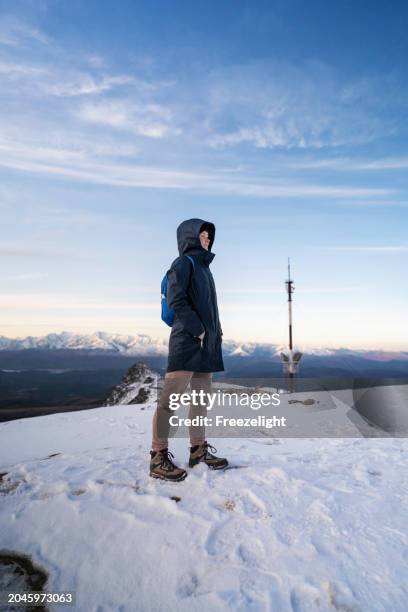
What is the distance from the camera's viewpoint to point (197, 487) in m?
3.72

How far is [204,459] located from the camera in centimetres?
438

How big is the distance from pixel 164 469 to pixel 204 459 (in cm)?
59

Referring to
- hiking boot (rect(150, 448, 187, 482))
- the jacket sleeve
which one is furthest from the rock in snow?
the jacket sleeve

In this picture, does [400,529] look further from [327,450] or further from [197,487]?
[327,450]

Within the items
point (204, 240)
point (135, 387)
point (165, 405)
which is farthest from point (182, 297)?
point (135, 387)

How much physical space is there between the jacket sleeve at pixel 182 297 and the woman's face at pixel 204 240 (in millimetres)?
475

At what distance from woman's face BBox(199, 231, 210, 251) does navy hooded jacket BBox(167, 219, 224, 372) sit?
75mm

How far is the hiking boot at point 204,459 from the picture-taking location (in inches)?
170

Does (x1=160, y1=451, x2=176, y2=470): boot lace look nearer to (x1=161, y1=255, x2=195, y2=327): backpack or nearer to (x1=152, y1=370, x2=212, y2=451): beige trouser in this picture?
(x1=152, y1=370, x2=212, y2=451): beige trouser

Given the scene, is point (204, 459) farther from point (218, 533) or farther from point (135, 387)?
point (135, 387)

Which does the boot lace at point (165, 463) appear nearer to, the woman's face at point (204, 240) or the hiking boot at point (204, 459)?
the hiking boot at point (204, 459)

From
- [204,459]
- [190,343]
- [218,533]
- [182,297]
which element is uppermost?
[182,297]

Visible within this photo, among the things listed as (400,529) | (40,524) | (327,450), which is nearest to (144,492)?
(40,524)

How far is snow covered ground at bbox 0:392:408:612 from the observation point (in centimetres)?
236
